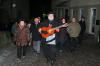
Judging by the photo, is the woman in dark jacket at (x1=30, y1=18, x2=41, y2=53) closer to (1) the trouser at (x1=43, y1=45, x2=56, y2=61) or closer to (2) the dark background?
(1) the trouser at (x1=43, y1=45, x2=56, y2=61)

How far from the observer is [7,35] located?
17.5m

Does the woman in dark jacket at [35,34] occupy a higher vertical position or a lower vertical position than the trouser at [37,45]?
higher

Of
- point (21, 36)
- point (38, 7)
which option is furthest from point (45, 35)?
point (38, 7)

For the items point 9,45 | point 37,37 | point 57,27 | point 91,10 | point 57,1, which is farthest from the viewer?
point 57,1

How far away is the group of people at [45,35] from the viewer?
9422 mm

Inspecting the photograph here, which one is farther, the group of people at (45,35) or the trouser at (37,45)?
the trouser at (37,45)

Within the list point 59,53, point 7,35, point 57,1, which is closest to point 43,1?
point 57,1

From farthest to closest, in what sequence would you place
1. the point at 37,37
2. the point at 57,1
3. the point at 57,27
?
1. the point at 57,1
2. the point at 37,37
3. the point at 57,27

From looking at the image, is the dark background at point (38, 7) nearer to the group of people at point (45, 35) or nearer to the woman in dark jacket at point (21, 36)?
the group of people at point (45, 35)

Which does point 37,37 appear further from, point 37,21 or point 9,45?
point 9,45

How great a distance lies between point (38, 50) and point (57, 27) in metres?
4.08

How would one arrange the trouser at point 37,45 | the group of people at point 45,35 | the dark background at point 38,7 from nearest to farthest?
the group of people at point 45,35
the trouser at point 37,45
the dark background at point 38,7

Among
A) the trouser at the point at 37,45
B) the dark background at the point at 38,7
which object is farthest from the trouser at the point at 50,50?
the dark background at the point at 38,7

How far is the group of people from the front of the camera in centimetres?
942
